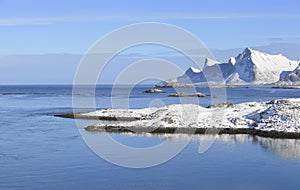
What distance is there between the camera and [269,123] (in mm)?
46375

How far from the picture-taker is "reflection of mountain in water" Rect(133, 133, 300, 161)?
35.2 m

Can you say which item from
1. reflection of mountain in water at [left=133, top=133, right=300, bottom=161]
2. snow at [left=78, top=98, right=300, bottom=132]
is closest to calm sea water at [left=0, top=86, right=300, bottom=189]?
reflection of mountain in water at [left=133, top=133, right=300, bottom=161]

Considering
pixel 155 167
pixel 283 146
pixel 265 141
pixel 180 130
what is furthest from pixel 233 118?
pixel 155 167

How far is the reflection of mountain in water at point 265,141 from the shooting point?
3519 cm

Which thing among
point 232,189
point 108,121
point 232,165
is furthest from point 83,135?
point 232,189

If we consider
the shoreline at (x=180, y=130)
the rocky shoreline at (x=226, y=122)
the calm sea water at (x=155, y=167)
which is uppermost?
the rocky shoreline at (x=226, y=122)

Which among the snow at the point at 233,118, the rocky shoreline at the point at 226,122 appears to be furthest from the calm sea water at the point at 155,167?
the snow at the point at 233,118

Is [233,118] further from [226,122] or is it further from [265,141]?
[265,141]

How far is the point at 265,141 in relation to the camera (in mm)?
40656

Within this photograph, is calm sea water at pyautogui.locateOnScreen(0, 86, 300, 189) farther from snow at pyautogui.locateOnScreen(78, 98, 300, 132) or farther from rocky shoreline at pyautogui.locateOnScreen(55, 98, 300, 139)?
snow at pyautogui.locateOnScreen(78, 98, 300, 132)

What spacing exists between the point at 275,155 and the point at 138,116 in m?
26.7

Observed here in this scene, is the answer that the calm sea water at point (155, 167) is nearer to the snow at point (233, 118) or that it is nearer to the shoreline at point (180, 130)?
the shoreline at point (180, 130)

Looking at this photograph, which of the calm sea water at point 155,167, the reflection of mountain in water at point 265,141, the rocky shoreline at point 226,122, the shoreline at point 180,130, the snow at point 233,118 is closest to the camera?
the calm sea water at point 155,167

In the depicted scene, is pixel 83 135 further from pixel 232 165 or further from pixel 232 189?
pixel 232 189
